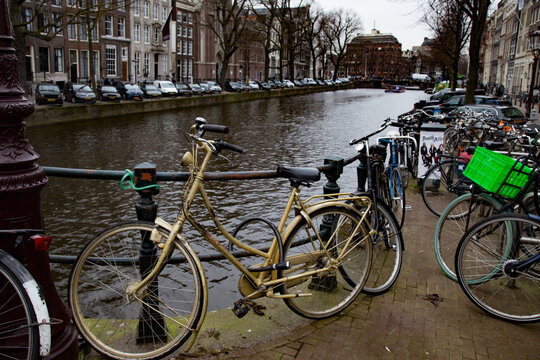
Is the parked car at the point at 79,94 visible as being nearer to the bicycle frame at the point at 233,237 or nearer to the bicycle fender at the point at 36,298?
the bicycle frame at the point at 233,237

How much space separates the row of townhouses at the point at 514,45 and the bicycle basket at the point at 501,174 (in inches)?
Answer: 1298

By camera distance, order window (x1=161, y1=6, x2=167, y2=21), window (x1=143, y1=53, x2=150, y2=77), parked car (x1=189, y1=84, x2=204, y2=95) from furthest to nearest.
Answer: window (x1=161, y1=6, x2=167, y2=21) → window (x1=143, y1=53, x2=150, y2=77) → parked car (x1=189, y1=84, x2=204, y2=95)

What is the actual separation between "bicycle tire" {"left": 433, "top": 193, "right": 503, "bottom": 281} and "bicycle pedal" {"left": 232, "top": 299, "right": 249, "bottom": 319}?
204 centimetres

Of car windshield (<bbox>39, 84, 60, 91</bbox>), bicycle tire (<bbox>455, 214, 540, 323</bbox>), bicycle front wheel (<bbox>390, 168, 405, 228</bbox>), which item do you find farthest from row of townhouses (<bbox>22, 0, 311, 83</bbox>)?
bicycle tire (<bbox>455, 214, 540, 323</bbox>)

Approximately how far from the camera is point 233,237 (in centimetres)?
329

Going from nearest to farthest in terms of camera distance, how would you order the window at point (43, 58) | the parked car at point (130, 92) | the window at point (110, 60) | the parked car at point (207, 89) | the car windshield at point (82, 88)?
the car windshield at point (82, 88)
the parked car at point (130, 92)
the parked car at point (207, 89)
the window at point (43, 58)
the window at point (110, 60)

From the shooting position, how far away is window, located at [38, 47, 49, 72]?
43031mm

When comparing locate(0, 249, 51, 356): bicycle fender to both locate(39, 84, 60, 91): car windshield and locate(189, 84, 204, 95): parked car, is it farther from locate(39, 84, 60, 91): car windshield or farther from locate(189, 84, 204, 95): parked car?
locate(189, 84, 204, 95): parked car

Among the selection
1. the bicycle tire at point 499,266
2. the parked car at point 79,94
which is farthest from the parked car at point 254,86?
the bicycle tire at point 499,266

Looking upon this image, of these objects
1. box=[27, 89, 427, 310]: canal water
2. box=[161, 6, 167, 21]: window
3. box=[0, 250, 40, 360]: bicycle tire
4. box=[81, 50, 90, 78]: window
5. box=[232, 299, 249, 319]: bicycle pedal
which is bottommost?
box=[27, 89, 427, 310]: canal water

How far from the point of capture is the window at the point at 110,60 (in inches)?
2101

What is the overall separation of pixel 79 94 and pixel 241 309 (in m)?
26.7

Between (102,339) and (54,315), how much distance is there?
589 mm

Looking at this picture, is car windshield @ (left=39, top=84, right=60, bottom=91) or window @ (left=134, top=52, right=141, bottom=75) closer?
car windshield @ (left=39, top=84, right=60, bottom=91)
